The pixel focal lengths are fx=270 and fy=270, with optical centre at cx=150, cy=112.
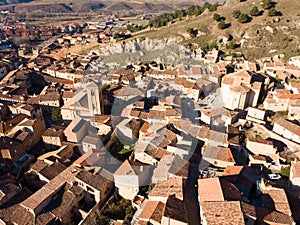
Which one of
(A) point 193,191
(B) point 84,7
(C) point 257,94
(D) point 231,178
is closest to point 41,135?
(A) point 193,191

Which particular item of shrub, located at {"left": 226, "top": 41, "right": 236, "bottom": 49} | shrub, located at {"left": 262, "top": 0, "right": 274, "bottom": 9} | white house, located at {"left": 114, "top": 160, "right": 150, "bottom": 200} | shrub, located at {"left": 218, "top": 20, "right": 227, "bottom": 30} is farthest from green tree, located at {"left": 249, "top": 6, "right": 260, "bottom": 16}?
white house, located at {"left": 114, "top": 160, "right": 150, "bottom": 200}

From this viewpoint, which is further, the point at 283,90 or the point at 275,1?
the point at 275,1

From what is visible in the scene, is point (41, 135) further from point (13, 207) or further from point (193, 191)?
point (193, 191)

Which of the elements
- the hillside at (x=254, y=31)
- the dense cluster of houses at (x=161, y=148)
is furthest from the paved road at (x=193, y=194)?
the hillside at (x=254, y=31)

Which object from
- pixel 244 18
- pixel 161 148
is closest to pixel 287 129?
pixel 161 148

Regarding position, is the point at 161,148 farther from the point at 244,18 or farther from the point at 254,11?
the point at 254,11
